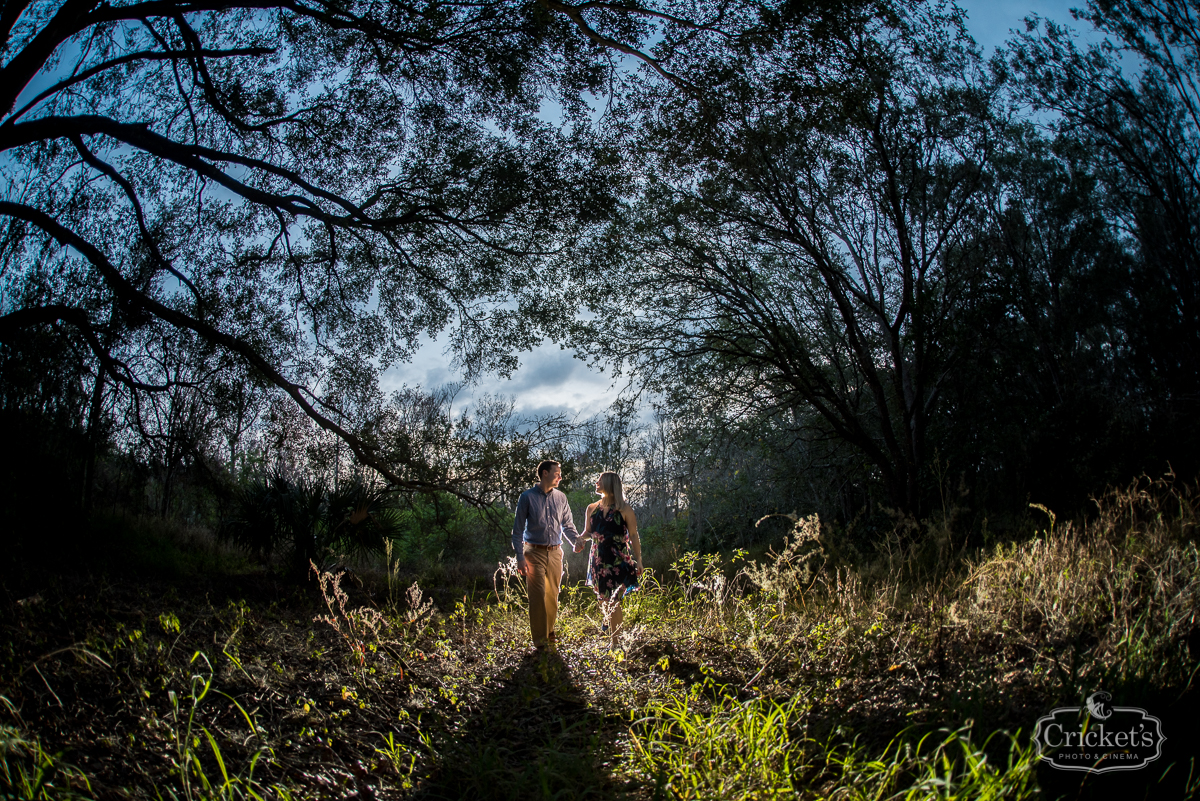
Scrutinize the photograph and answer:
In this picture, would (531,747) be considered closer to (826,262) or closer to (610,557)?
(610,557)

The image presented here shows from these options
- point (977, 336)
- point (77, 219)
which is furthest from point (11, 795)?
point (977, 336)

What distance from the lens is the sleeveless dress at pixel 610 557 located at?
5.84m

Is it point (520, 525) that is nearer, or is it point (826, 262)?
point (520, 525)

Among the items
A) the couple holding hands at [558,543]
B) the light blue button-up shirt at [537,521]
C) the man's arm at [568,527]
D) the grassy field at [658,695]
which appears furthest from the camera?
the man's arm at [568,527]

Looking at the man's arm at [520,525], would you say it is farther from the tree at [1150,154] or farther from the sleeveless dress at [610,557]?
the tree at [1150,154]

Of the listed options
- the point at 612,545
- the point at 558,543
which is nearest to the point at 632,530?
the point at 612,545

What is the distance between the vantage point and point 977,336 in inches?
416

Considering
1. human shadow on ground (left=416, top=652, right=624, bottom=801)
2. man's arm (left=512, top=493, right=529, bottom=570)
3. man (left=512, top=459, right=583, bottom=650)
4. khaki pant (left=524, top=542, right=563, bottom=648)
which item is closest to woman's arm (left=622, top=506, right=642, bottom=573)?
man (left=512, top=459, right=583, bottom=650)

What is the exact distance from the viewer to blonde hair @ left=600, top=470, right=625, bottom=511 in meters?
6.07

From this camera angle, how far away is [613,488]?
20.0 feet

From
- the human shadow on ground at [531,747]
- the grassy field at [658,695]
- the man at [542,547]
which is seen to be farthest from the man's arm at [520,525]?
the human shadow on ground at [531,747]

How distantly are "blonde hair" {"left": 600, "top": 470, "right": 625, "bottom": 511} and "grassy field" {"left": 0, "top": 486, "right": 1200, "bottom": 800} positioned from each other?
1307 mm

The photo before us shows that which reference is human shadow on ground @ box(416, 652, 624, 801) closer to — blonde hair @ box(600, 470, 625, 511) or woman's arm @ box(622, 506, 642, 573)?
woman's arm @ box(622, 506, 642, 573)

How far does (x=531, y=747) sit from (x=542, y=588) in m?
2.37
